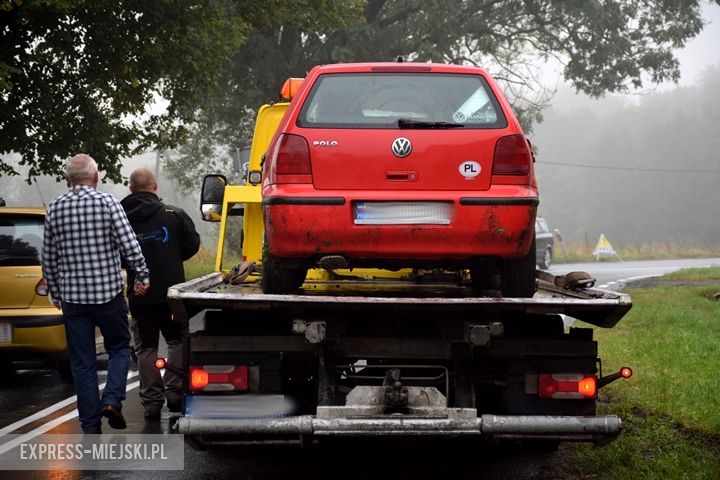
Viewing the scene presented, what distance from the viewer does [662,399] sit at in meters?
7.55

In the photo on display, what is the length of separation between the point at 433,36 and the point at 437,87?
897 inches

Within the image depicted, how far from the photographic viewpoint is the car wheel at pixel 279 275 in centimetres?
585

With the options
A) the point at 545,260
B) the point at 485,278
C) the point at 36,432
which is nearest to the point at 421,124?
the point at 485,278

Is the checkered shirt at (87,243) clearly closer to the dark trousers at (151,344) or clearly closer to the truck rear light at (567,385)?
the dark trousers at (151,344)

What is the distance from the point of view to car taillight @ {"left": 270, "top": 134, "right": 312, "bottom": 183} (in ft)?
18.4

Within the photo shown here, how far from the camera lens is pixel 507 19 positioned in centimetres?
3052

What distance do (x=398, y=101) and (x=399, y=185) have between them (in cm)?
56

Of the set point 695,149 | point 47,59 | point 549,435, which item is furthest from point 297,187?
point 695,149

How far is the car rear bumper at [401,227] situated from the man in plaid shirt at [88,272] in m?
1.38

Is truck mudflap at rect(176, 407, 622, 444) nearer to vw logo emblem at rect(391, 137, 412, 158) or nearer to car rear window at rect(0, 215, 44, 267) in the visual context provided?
vw logo emblem at rect(391, 137, 412, 158)

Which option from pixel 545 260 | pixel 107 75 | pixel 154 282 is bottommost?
pixel 545 260

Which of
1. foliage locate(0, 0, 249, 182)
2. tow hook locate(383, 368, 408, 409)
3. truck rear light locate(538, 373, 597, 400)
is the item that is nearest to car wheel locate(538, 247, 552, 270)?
foliage locate(0, 0, 249, 182)

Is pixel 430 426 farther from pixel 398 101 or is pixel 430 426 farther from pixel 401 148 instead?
pixel 398 101

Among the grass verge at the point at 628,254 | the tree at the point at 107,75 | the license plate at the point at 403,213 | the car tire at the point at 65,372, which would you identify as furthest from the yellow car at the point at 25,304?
the grass verge at the point at 628,254
